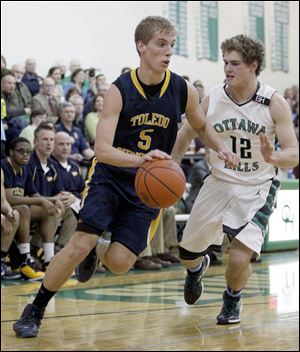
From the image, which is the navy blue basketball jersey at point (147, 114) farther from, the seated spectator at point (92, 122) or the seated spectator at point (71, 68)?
the seated spectator at point (71, 68)

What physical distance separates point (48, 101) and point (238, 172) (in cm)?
549

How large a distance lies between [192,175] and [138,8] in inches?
161

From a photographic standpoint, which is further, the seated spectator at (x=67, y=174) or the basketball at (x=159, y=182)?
the seated spectator at (x=67, y=174)

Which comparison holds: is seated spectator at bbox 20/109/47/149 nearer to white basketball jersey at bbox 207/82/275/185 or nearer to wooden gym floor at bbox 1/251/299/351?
wooden gym floor at bbox 1/251/299/351

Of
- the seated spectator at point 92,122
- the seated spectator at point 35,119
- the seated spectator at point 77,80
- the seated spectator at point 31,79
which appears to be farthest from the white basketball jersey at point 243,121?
the seated spectator at point 77,80

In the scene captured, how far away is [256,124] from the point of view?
15.7 feet

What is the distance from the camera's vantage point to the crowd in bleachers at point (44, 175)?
7594 mm

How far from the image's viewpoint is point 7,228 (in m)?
7.19

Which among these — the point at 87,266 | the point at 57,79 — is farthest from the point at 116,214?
the point at 57,79

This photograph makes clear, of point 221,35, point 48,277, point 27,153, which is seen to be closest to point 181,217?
point 27,153

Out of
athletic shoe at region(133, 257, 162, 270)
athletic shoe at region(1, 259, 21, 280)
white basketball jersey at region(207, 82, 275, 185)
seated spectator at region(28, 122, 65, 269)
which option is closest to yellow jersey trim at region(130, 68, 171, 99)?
white basketball jersey at region(207, 82, 275, 185)

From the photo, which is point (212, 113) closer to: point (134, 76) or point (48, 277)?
point (134, 76)

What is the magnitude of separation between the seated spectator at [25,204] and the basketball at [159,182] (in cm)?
368

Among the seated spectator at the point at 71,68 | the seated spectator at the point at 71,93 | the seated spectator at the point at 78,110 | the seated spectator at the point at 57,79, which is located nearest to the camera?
the seated spectator at the point at 78,110
